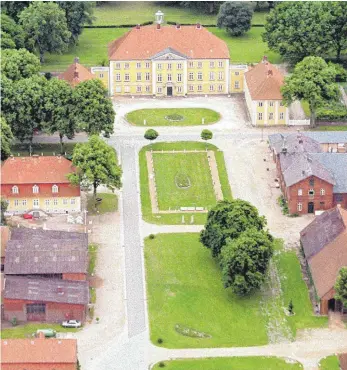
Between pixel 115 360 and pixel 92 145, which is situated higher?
pixel 92 145

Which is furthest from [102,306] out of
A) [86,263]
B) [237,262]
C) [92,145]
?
[92,145]

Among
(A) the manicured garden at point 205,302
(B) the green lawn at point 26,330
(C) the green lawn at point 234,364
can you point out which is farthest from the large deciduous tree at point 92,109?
(C) the green lawn at point 234,364

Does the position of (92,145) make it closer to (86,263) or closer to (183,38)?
(86,263)

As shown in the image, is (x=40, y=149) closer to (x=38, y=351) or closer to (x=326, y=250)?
(x=326, y=250)

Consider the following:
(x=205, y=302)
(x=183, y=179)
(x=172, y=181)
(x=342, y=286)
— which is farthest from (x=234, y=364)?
(x=183, y=179)

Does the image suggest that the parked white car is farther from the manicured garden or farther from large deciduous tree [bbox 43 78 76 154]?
large deciduous tree [bbox 43 78 76 154]

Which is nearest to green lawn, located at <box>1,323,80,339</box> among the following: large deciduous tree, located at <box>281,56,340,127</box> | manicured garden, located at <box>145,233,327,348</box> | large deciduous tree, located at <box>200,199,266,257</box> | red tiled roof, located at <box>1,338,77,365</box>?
red tiled roof, located at <box>1,338,77,365</box>
